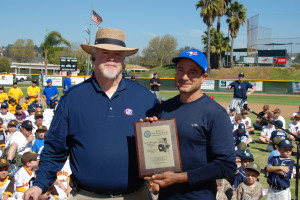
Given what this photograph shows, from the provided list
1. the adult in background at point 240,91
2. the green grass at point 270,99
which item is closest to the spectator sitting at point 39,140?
the adult in background at point 240,91

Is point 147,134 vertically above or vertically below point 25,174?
above

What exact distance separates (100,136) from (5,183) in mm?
3714

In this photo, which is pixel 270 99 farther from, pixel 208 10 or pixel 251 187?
pixel 251 187

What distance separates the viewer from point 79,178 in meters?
2.66

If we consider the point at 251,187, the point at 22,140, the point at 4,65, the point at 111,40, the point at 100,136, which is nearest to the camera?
the point at 100,136

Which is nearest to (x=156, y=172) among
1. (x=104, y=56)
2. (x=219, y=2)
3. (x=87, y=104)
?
(x=87, y=104)

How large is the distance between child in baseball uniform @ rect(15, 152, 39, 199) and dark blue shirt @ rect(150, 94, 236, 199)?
142 inches

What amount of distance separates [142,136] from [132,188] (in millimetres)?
555

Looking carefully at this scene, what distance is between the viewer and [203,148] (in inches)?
95.8

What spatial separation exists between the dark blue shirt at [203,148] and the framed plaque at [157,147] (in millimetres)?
84

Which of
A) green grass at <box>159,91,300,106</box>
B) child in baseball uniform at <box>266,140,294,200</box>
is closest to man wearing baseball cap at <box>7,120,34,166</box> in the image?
child in baseball uniform at <box>266,140,294,200</box>

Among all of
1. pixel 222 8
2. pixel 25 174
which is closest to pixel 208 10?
pixel 222 8

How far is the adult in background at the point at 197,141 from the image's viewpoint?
236 centimetres

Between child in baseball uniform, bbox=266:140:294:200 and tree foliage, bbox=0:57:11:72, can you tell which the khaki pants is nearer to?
child in baseball uniform, bbox=266:140:294:200
